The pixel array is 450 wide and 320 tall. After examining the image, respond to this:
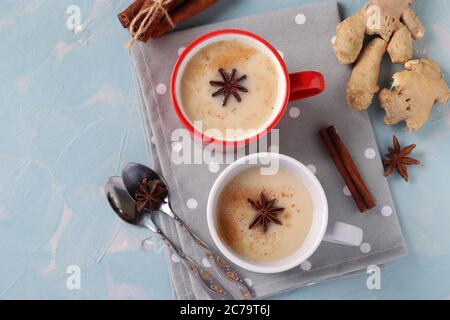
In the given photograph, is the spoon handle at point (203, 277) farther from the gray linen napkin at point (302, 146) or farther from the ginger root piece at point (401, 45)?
the ginger root piece at point (401, 45)

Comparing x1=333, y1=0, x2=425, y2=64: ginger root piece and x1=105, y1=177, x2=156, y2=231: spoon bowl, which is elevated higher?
x1=333, y1=0, x2=425, y2=64: ginger root piece

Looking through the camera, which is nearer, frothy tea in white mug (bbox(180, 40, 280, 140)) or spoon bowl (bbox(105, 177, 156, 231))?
frothy tea in white mug (bbox(180, 40, 280, 140))

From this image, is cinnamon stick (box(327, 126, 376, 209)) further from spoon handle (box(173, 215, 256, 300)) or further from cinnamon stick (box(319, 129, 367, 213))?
spoon handle (box(173, 215, 256, 300))

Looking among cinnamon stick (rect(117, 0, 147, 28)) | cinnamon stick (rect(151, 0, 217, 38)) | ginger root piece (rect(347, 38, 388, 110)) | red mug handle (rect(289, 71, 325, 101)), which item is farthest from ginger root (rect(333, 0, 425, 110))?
cinnamon stick (rect(117, 0, 147, 28))

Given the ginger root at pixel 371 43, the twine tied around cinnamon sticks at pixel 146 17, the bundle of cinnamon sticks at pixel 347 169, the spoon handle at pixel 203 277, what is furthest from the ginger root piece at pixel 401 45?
the spoon handle at pixel 203 277

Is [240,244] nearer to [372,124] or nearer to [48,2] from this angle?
[372,124]
